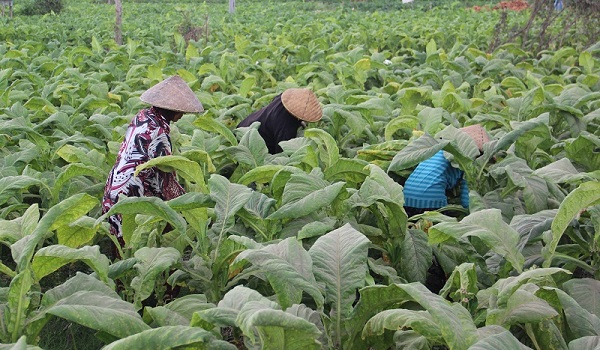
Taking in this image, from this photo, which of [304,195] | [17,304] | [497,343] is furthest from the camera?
[304,195]

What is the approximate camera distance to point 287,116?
4.76 meters

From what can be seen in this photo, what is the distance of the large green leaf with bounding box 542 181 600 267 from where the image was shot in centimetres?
238

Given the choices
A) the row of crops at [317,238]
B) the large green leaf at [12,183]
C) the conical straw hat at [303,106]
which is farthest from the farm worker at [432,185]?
the large green leaf at [12,183]

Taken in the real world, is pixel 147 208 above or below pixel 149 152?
above

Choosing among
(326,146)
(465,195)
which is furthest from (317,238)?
(465,195)

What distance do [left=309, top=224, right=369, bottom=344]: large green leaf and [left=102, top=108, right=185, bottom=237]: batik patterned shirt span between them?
63.5 inches

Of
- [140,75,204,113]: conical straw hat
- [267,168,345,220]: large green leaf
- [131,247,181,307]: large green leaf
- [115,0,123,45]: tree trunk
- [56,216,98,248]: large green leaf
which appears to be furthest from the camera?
[115,0,123,45]: tree trunk

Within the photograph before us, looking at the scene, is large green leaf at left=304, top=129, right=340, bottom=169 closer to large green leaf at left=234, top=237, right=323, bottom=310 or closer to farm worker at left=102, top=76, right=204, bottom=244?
farm worker at left=102, top=76, right=204, bottom=244

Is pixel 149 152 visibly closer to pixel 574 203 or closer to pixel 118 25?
pixel 574 203

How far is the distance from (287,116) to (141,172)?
1248 mm

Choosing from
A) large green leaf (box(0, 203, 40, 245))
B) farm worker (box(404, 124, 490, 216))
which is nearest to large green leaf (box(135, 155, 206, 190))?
large green leaf (box(0, 203, 40, 245))

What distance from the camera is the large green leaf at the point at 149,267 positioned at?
2508mm

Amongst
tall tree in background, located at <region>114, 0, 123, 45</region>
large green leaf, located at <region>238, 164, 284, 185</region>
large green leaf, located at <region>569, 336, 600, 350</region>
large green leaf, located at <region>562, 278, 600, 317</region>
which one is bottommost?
tall tree in background, located at <region>114, 0, 123, 45</region>

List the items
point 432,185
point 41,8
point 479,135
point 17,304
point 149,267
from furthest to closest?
point 41,8 < point 479,135 < point 432,185 < point 149,267 < point 17,304
